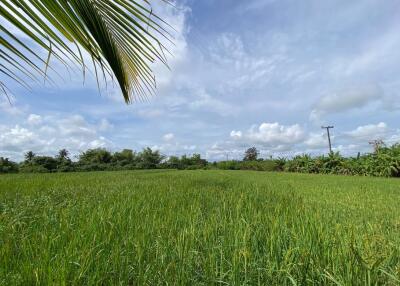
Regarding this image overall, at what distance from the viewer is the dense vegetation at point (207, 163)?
21.1 meters

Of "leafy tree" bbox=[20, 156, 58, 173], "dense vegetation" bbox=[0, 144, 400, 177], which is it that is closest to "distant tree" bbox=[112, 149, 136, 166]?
"dense vegetation" bbox=[0, 144, 400, 177]

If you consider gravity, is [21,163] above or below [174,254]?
above

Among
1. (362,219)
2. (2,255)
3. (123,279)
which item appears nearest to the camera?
(123,279)

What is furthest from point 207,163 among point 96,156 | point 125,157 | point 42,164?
point 42,164

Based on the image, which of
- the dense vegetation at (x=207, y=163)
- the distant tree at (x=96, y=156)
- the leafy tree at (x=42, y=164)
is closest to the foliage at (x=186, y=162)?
the dense vegetation at (x=207, y=163)

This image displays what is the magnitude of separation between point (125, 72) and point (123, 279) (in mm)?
1276

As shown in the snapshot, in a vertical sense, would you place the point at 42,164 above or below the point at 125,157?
below

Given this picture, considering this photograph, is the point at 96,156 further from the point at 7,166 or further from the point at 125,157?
the point at 7,166

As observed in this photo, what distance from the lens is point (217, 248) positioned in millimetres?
2730

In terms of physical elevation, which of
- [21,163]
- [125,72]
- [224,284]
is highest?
[21,163]

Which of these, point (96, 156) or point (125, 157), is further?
point (125, 157)

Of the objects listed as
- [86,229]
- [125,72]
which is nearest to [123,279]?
[86,229]

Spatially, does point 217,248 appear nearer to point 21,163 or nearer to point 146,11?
point 146,11

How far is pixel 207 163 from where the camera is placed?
38.4 m
